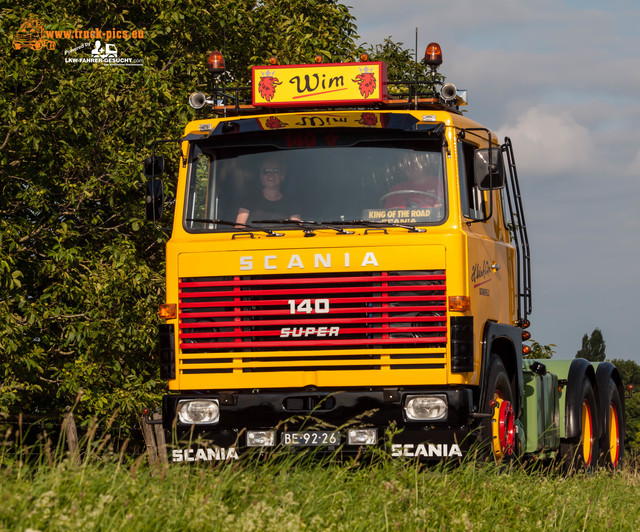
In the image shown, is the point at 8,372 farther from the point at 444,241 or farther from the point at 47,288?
the point at 444,241

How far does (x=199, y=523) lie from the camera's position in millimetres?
4855

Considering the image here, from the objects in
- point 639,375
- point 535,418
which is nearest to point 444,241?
point 535,418

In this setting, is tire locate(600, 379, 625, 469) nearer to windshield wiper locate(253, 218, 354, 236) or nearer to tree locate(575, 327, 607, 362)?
windshield wiper locate(253, 218, 354, 236)

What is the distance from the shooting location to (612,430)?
42.1ft

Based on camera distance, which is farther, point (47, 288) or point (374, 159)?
point (47, 288)

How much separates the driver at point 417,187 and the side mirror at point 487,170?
313mm

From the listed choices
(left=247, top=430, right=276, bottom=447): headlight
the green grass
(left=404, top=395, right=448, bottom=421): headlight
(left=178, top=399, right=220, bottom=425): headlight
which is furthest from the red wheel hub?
(left=178, top=399, right=220, bottom=425): headlight

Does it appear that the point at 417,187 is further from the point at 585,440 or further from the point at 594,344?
the point at 594,344

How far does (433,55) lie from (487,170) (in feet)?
4.95

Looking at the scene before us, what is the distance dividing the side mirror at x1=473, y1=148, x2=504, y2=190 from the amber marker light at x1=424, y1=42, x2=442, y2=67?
1294 mm

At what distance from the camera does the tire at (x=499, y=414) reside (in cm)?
835

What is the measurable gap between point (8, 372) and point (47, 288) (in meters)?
1.42

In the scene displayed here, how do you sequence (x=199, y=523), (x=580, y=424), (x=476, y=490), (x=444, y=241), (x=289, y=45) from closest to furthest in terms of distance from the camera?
(x=199, y=523) → (x=476, y=490) → (x=444, y=241) → (x=580, y=424) → (x=289, y=45)

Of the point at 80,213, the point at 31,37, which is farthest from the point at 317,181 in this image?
the point at 80,213
